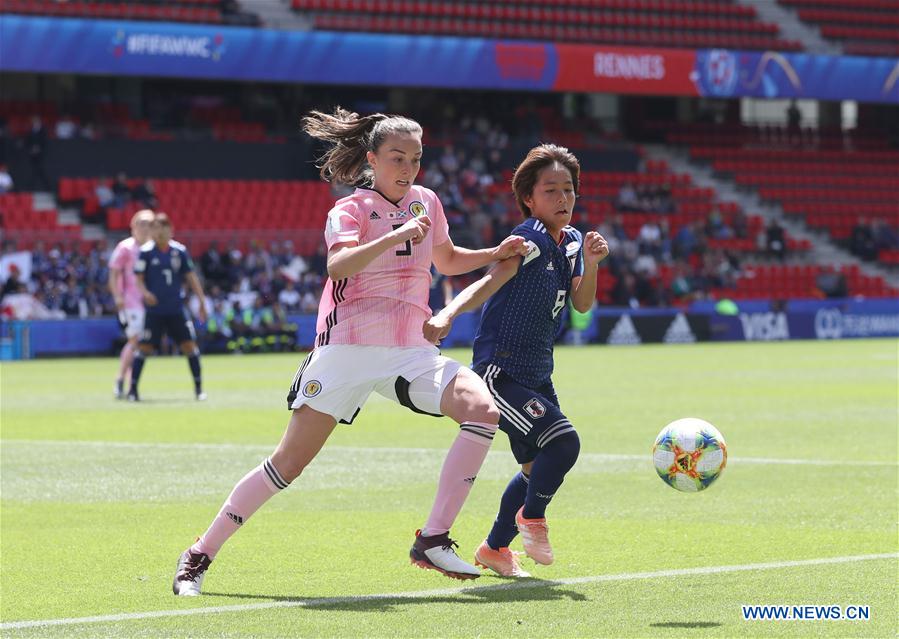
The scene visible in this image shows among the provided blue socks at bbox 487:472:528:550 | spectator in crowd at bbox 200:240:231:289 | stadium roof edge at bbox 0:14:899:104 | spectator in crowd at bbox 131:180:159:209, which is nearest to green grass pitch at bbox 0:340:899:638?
blue socks at bbox 487:472:528:550

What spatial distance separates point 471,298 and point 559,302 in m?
0.68

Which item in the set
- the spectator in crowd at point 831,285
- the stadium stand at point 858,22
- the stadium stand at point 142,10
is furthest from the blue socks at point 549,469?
the stadium stand at point 858,22

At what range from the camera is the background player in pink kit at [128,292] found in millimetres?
19906

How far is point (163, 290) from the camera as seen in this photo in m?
19.3

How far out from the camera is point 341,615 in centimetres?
629

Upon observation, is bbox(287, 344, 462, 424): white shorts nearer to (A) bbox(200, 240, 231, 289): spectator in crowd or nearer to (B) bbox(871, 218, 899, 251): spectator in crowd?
(A) bbox(200, 240, 231, 289): spectator in crowd

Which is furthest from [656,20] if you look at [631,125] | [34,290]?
[34,290]

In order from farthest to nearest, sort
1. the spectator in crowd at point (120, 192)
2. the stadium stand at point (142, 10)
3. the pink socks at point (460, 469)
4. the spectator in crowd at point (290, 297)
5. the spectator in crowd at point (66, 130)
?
the spectator in crowd at point (66, 130) < the stadium stand at point (142, 10) < the spectator in crowd at point (120, 192) < the spectator in crowd at point (290, 297) < the pink socks at point (460, 469)

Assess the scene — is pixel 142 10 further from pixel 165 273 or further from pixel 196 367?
pixel 196 367

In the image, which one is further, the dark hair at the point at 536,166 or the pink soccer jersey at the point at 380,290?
the dark hair at the point at 536,166

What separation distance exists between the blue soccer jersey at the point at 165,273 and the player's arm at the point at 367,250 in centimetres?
1282

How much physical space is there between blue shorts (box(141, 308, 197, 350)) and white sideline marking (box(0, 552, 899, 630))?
500 inches

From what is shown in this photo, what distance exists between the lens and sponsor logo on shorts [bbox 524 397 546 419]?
733cm

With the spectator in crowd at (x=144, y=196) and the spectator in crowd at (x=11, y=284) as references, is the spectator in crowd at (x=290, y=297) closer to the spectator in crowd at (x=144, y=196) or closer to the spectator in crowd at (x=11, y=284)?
the spectator in crowd at (x=144, y=196)
